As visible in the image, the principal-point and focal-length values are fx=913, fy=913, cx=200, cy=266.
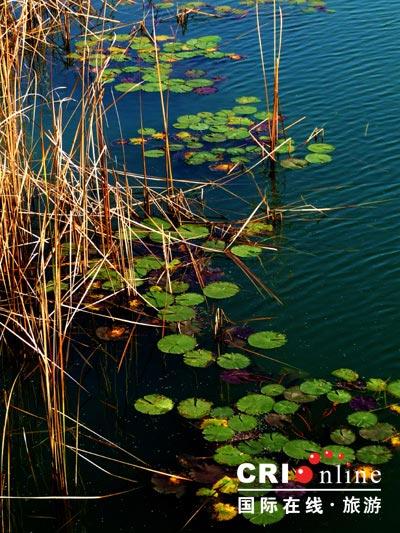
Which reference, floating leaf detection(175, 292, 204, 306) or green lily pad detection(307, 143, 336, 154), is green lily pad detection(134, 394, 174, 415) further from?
green lily pad detection(307, 143, 336, 154)

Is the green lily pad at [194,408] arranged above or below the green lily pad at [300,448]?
below

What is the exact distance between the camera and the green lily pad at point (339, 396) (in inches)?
176

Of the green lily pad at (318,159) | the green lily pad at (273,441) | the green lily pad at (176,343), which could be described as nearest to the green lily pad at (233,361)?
the green lily pad at (176,343)

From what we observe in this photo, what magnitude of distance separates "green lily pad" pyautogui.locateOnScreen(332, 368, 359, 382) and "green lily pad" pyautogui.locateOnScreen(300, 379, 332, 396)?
0.31ft

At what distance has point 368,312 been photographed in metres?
5.27

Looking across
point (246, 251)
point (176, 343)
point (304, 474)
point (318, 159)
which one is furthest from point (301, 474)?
point (318, 159)

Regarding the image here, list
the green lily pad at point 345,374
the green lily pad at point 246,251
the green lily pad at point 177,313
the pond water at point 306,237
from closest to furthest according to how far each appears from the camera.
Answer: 1. the pond water at point 306,237
2. the green lily pad at point 345,374
3. the green lily pad at point 177,313
4. the green lily pad at point 246,251

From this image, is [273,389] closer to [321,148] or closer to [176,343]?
[176,343]

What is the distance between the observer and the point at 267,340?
197 inches

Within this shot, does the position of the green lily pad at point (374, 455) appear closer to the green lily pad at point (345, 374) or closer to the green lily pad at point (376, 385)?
the green lily pad at point (376, 385)

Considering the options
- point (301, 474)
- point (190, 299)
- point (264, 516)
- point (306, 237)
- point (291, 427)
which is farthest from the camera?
point (306, 237)

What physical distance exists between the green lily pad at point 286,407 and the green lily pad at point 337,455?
0.30 m

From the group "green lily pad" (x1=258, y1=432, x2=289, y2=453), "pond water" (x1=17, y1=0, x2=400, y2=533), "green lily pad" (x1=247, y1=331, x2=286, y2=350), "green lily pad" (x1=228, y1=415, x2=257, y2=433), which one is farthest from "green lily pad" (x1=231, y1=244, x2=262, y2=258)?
"green lily pad" (x1=258, y1=432, x2=289, y2=453)

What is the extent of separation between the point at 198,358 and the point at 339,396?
83 cm
